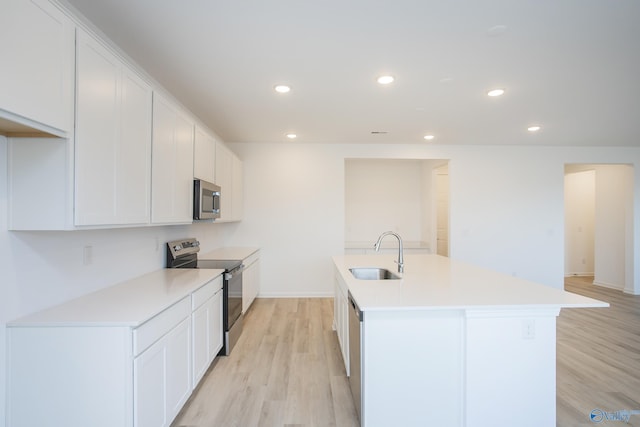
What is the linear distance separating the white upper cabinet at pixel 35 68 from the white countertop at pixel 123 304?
897mm

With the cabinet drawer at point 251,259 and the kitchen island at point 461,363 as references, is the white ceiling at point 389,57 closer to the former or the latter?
the kitchen island at point 461,363

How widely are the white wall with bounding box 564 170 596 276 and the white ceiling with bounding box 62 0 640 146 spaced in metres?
3.59

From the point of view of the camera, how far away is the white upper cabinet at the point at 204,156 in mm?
3107

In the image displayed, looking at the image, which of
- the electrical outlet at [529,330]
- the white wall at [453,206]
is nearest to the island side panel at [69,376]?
the electrical outlet at [529,330]

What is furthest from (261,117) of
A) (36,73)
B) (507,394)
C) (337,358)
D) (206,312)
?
(507,394)

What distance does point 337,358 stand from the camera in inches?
116

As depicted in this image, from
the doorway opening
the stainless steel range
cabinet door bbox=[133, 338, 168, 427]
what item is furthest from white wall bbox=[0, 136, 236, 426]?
the doorway opening

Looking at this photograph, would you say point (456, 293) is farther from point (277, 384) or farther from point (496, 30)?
point (496, 30)

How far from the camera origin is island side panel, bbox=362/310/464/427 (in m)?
1.80

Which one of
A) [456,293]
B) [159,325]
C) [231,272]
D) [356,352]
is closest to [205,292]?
[231,272]

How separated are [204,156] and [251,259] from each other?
1.65 m

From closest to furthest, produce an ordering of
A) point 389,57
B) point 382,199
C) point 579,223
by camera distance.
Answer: point 389,57
point 382,199
point 579,223

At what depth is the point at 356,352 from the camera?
6.57ft

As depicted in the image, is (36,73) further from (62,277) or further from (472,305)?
(472,305)
